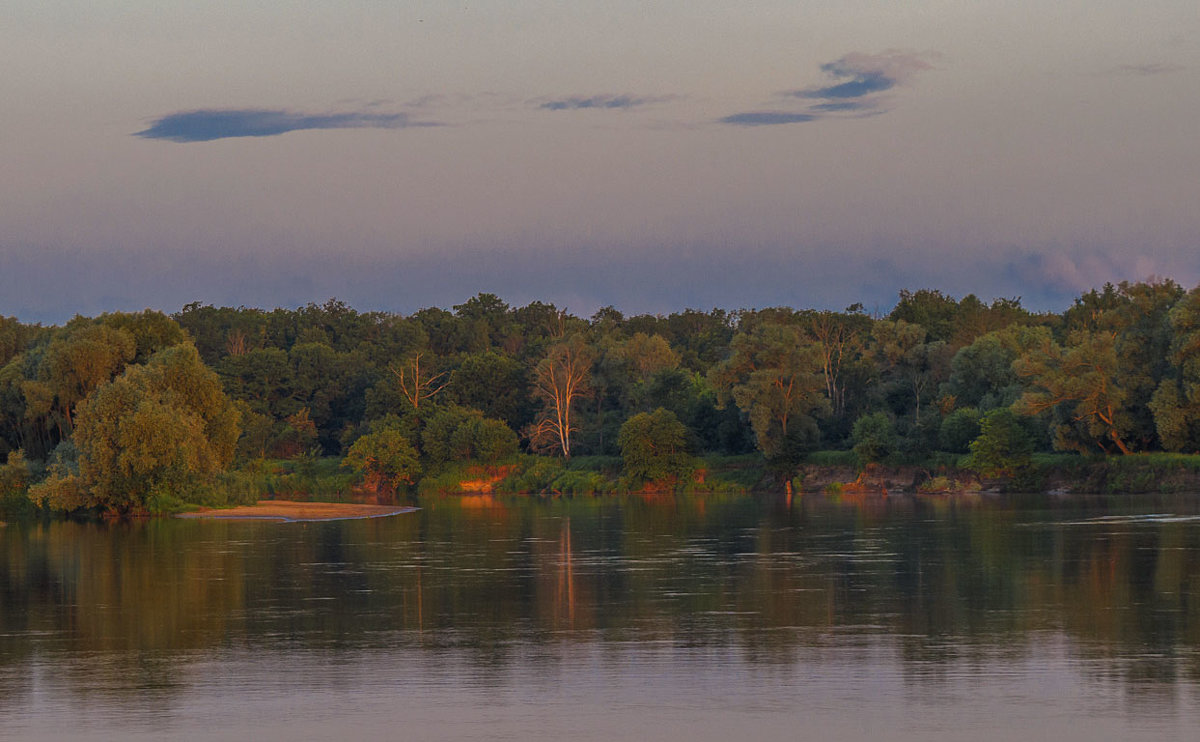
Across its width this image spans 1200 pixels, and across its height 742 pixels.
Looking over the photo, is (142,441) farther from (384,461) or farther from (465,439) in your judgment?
(465,439)

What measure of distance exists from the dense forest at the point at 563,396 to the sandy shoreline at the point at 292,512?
3.63 feet

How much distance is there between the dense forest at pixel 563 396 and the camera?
213 feet

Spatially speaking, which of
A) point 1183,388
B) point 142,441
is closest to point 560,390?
point 1183,388

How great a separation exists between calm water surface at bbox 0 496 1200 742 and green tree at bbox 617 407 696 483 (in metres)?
56.1

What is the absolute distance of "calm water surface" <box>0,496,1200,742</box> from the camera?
14.0m

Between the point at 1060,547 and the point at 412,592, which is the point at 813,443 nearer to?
the point at 1060,547

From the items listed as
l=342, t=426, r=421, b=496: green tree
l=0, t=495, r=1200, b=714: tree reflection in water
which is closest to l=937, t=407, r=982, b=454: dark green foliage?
l=0, t=495, r=1200, b=714: tree reflection in water

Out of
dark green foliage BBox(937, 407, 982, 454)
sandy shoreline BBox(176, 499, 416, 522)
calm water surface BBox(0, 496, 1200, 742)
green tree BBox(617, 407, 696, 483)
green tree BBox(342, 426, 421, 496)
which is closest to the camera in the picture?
calm water surface BBox(0, 496, 1200, 742)

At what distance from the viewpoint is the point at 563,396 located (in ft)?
358

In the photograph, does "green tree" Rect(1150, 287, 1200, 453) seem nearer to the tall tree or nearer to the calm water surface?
the calm water surface

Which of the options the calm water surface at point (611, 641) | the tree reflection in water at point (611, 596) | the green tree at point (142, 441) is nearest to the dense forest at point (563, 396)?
the green tree at point (142, 441)

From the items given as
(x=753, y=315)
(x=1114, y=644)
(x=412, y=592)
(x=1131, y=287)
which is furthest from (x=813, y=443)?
(x=1114, y=644)

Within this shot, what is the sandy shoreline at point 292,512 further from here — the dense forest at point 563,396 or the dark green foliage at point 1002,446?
the dark green foliage at point 1002,446

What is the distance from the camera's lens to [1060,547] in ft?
124
